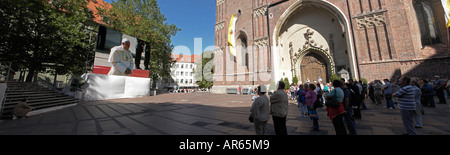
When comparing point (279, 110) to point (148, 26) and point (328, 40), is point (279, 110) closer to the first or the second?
point (328, 40)

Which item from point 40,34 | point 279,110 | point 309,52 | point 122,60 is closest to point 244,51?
point 309,52

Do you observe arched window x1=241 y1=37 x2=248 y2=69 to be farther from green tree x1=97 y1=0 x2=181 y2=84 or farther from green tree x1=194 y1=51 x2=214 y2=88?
green tree x1=194 y1=51 x2=214 y2=88

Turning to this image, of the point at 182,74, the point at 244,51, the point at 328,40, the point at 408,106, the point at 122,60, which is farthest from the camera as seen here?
the point at 182,74

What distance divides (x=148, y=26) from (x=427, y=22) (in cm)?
2925

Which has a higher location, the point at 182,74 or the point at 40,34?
the point at 182,74

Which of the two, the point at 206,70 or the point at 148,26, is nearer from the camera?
the point at 148,26

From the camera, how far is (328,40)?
1636 cm

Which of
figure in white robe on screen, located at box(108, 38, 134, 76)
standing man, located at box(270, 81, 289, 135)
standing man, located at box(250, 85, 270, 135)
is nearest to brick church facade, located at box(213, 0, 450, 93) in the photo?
figure in white robe on screen, located at box(108, 38, 134, 76)

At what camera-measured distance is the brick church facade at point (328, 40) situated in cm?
1182

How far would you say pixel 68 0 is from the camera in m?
13.4

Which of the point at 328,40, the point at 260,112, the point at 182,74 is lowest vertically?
the point at 260,112

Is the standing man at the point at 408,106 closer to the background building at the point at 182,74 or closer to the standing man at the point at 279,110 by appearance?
the standing man at the point at 279,110

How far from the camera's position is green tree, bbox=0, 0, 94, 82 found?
10.6m

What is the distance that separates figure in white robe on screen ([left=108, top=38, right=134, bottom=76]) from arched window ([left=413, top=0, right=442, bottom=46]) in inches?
1095
